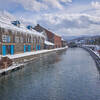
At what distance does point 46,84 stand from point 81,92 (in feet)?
10.1

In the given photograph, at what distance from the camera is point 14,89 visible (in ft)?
32.5

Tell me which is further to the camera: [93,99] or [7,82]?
[7,82]

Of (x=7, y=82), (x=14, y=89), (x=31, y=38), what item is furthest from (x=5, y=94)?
(x=31, y=38)

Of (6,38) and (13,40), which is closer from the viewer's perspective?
(6,38)

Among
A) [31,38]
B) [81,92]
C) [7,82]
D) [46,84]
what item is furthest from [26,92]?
[31,38]

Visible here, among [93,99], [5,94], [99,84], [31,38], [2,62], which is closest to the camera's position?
[93,99]

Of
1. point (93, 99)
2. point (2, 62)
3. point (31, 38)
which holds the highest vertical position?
point (31, 38)

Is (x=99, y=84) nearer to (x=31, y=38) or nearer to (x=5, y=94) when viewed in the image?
(x=5, y=94)

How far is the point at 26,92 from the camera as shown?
928 cm

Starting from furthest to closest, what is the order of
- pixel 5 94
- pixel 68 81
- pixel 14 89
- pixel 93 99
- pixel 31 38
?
1. pixel 31 38
2. pixel 68 81
3. pixel 14 89
4. pixel 5 94
5. pixel 93 99

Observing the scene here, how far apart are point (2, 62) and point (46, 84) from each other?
6.65 metres

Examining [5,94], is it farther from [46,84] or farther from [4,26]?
[4,26]

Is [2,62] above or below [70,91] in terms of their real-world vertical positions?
above

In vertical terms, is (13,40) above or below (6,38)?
below
